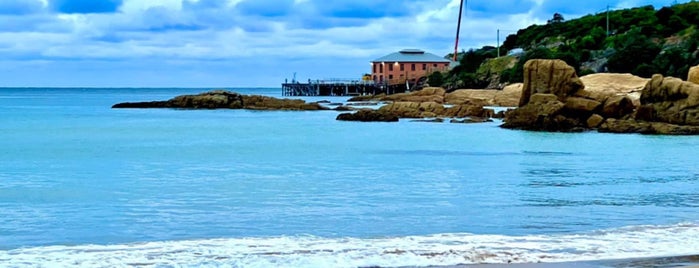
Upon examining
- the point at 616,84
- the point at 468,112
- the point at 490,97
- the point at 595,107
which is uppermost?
the point at 616,84

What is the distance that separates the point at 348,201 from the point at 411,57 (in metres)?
98.0

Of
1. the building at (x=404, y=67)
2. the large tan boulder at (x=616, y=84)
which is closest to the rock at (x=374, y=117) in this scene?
the large tan boulder at (x=616, y=84)

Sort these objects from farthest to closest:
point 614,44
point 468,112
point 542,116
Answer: point 614,44 → point 468,112 → point 542,116

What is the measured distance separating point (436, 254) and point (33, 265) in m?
4.42

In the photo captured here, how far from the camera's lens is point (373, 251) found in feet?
35.5

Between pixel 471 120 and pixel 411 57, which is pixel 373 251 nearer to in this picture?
pixel 471 120

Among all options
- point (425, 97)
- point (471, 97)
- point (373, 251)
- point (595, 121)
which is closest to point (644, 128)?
point (595, 121)

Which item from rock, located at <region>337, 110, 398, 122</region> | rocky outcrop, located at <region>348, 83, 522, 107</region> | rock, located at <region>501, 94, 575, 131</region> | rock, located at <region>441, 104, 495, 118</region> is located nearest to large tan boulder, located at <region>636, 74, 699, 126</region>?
rock, located at <region>501, 94, 575, 131</region>

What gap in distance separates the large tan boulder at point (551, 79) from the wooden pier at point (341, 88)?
62.1 m

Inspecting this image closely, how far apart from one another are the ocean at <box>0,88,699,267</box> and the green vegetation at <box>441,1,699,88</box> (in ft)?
121

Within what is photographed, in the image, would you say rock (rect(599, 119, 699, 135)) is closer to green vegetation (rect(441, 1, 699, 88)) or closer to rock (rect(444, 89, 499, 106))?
green vegetation (rect(441, 1, 699, 88))

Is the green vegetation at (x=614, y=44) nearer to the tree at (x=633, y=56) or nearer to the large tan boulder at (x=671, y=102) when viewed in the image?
the tree at (x=633, y=56)

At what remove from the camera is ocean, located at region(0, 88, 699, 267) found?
1092 cm

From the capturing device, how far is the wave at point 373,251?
10.1 m
